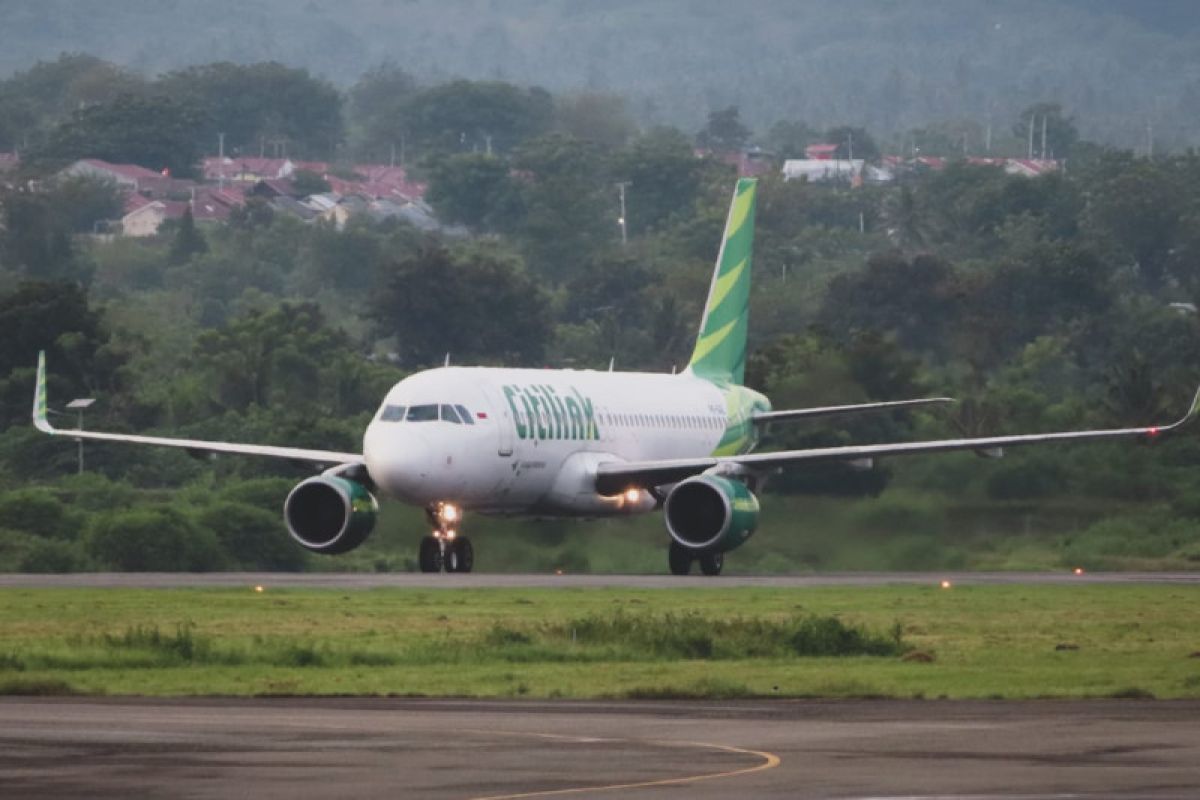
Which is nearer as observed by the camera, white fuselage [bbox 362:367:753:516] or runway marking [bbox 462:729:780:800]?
runway marking [bbox 462:729:780:800]

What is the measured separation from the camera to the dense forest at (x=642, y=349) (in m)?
57.3

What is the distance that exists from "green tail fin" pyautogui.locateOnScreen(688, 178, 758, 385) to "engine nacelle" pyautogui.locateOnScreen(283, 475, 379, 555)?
42.5ft

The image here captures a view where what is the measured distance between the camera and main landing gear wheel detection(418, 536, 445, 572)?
171 ft

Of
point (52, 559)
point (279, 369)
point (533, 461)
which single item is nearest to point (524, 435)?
point (533, 461)

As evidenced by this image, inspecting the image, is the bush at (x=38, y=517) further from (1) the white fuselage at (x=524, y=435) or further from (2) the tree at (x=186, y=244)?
(2) the tree at (x=186, y=244)

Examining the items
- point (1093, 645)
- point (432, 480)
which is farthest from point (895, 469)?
point (1093, 645)

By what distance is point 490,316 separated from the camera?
12031cm

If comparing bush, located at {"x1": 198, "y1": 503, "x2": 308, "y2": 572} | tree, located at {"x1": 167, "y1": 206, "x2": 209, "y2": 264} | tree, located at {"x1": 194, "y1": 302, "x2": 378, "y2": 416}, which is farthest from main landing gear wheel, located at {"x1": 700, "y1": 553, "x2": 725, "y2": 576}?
tree, located at {"x1": 167, "y1": 206, "x2": 209, "y2": 264}

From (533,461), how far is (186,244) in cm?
13390

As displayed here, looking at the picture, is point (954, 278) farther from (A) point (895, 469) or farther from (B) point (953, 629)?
(B) point (953, 629)

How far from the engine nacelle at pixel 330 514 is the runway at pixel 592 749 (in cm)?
2392

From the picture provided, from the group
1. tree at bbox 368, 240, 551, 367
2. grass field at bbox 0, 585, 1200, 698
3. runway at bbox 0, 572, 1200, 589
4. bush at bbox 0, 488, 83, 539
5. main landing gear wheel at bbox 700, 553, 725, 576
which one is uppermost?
tree at bbox 368, 240, 551, 367

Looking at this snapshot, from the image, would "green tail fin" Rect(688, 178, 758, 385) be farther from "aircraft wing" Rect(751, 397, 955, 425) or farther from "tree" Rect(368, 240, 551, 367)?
"tree" Rect(368, 240, 551, 367)

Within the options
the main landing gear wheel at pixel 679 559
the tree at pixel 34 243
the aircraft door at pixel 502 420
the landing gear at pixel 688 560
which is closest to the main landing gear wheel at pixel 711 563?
the landing gear at pixel 688 560
